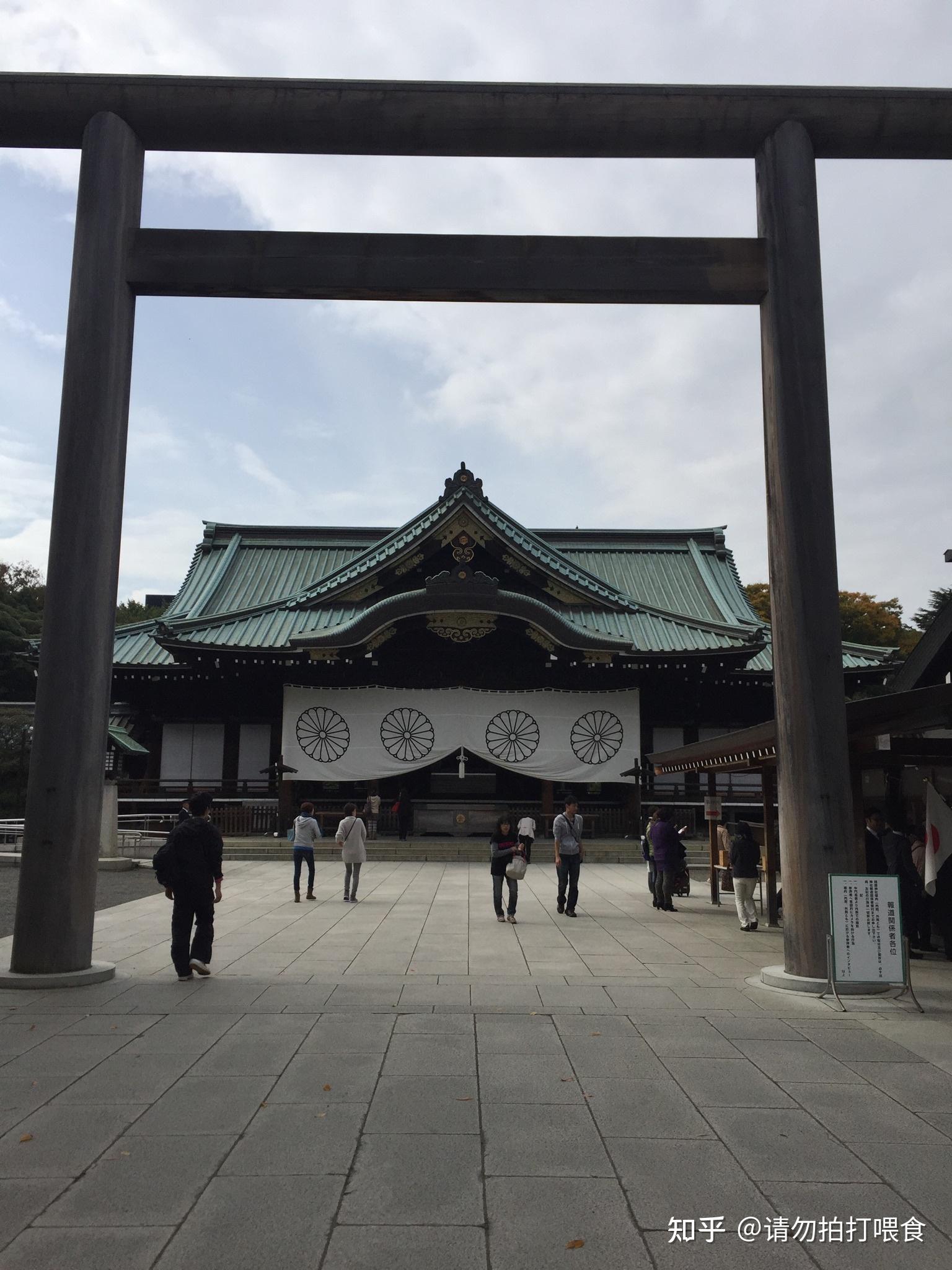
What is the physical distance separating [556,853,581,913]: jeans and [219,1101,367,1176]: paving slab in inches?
309

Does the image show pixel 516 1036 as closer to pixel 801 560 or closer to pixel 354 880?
pixel 801 560

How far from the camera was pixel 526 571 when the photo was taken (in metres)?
24.5

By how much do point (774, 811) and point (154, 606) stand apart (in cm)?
4029

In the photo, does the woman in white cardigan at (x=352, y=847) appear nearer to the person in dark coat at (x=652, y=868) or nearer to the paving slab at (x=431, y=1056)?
the person in dark coat at (x=652, y=868)

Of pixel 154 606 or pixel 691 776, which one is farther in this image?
pixel 154 606

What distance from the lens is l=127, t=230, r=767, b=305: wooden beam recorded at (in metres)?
8.38

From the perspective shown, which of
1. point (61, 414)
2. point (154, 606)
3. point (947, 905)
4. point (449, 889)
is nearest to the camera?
point (61, 414)

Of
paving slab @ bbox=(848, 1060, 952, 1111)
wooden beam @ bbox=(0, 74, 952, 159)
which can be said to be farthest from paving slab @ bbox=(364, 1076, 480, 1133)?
wooden beam @ bbox=(0, 74, 952, 159)

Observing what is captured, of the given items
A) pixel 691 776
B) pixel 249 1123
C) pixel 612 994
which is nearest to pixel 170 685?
pixel 691 776

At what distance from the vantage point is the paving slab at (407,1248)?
3.14 metres

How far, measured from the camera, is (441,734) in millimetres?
22922

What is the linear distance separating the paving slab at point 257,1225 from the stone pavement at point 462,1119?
11mm

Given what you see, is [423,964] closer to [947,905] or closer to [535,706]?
[947,905]

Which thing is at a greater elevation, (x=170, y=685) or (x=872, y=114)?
(x=872, y=114)
